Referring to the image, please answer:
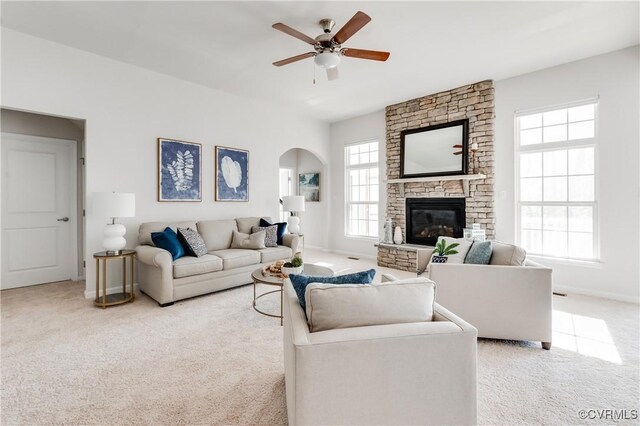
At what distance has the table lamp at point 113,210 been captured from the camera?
11.2 ft

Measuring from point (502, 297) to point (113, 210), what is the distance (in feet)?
13.2

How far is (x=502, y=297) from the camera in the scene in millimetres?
2533

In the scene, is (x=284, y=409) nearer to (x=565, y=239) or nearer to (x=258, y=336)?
(x=258, y=336)

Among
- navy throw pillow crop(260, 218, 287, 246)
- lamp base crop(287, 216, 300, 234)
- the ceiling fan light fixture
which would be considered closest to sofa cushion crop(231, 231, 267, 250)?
navy throw pillow crop(260, 218, 287, 246)

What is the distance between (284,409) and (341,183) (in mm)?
5545

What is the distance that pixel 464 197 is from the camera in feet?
16.4

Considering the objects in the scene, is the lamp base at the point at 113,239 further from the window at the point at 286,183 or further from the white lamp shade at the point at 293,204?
the window at the point at 286,183

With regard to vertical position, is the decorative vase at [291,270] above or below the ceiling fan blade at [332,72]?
below

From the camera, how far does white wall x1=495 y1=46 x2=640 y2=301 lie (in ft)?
12.0

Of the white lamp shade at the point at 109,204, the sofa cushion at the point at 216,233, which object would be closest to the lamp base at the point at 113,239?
the white lamp shade at the point at 109,204

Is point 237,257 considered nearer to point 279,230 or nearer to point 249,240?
point 249,240

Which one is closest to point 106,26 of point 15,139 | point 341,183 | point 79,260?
point 15,139

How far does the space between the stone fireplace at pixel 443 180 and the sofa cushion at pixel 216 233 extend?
275 cm

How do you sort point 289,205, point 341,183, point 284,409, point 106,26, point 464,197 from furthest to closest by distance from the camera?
point 341,183, point 289,205, point 464,197, point 106,26, point 284,409
